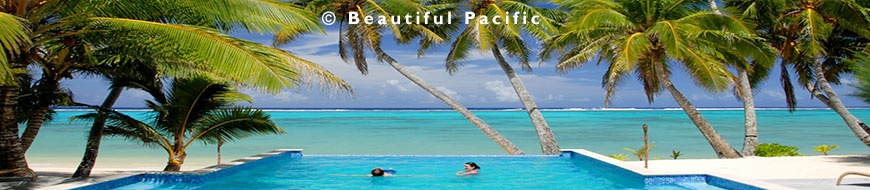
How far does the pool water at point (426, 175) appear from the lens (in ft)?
26.9

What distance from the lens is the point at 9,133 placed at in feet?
22.4

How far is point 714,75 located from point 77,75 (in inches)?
442

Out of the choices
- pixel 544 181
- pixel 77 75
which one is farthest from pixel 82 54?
pixel 544 181

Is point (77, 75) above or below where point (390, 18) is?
below

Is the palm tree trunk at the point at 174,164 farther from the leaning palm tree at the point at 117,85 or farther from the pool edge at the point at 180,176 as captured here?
the leaning palm tree at the point at 117,85

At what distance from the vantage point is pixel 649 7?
1220cm

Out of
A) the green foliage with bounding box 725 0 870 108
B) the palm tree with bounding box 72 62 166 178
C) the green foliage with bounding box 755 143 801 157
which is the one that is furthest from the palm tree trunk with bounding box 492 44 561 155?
the palm tree with bounding box 72 62 166 178

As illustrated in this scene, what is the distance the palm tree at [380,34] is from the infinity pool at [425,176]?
10.0 feet

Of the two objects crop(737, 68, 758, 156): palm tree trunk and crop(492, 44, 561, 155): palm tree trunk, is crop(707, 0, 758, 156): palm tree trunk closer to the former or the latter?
crop(737, 68, 758, 156): palm tree trunk

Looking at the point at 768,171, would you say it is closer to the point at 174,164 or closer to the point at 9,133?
the point at 174,164

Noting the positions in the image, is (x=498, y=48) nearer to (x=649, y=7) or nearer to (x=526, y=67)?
(x=526, y=67)

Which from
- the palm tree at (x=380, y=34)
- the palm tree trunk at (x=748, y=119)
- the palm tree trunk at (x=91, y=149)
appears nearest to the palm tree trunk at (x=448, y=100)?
the palm tree at (x=380, y=34)

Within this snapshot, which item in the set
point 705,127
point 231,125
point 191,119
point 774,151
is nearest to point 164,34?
point 191,119

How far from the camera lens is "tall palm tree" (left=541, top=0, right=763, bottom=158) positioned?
11391mm
